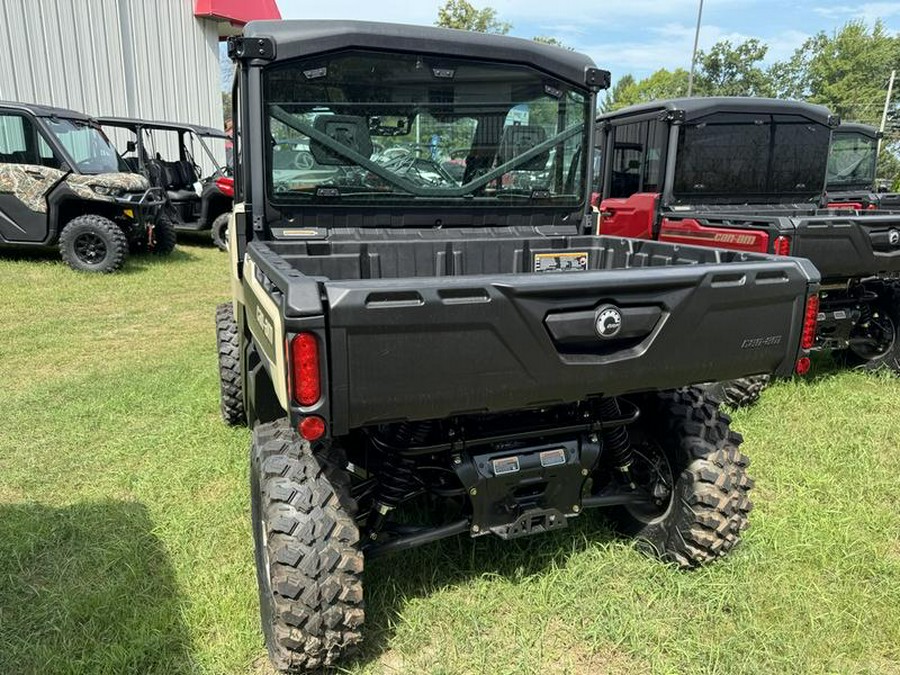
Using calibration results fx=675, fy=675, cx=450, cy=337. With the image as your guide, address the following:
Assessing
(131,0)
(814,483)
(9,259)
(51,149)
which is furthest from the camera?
(131,0)

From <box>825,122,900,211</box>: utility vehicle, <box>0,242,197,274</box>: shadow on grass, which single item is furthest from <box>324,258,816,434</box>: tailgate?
<box>0,242,197,274</box>: shadow on grass

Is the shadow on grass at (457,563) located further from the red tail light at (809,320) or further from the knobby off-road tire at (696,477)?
the red tail light at (809,320)

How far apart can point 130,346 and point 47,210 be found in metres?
4.13

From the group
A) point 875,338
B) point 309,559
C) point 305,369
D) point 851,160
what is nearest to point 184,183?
point 851,160

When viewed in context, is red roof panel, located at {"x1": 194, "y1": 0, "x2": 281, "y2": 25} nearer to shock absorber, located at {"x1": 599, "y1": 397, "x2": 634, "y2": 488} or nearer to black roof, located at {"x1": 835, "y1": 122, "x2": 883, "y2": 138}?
black roof, located at {"x1": 835, "y1": 122, "x2": 883, "y2": 138}

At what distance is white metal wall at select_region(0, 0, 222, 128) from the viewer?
44.2 feet

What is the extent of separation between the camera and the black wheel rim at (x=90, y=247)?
9.33 m

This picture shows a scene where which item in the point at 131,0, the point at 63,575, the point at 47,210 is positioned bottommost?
the point at 63,575

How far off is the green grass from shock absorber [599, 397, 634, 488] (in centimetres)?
44

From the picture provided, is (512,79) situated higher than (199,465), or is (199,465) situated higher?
(512,79)

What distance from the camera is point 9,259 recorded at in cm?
990

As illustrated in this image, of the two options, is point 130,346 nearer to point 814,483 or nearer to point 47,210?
point 47,210

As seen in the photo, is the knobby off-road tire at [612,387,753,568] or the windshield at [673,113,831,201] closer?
the knobby off-road tire at [612,387,753,568]

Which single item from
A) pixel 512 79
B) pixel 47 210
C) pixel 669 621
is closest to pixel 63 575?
pixel 669 621
